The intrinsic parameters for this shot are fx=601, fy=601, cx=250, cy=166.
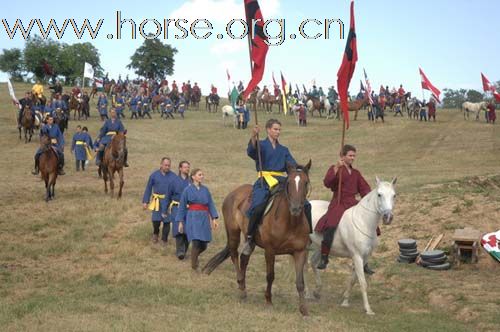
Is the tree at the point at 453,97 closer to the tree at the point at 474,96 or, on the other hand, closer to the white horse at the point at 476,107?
the tree at the point at 474,96

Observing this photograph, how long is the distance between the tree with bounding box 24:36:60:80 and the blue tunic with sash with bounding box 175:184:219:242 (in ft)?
227

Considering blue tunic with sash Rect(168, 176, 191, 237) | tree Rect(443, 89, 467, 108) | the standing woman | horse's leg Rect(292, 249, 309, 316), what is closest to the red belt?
the standing woman

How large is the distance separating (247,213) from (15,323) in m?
3.60

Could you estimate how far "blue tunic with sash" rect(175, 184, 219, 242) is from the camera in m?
11.5

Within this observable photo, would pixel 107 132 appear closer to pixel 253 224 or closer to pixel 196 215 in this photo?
pixel 196 215

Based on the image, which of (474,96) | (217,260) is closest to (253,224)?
(217,260)

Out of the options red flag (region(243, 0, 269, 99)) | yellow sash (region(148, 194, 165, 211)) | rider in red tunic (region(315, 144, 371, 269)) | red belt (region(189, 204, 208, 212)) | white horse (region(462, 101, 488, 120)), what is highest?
red flag (region(243, 0, 269, 99))

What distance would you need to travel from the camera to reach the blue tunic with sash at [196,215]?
11508 mm

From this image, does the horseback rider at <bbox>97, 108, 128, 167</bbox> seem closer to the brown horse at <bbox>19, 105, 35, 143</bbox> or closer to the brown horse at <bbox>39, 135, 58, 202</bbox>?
the brown horse at <bbox>39, 135, 58, 202</bbox>

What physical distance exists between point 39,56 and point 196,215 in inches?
2816

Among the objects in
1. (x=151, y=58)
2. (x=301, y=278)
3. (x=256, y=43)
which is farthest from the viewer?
(x=151, y=58)

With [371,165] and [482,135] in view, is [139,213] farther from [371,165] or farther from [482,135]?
[482,135]

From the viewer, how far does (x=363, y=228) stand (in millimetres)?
8953

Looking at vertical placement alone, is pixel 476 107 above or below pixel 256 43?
below
